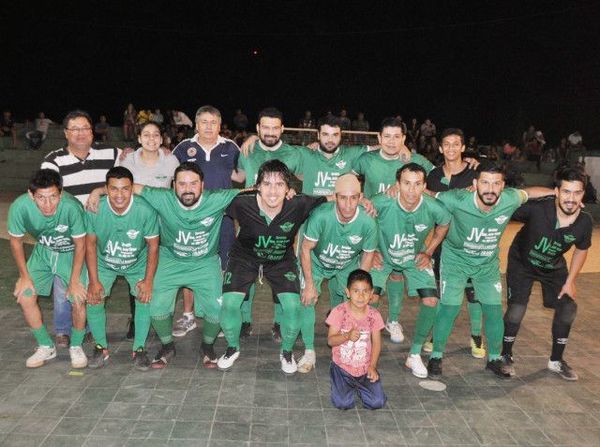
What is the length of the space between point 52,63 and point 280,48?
10212mm

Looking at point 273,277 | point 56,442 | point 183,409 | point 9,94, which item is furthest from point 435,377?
point 9,94

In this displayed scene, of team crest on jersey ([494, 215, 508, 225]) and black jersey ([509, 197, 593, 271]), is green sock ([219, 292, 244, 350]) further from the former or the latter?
black jersey ([509, 197, 593, 271])

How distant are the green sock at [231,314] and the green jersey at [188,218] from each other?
1.77 feet

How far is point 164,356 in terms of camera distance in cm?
507

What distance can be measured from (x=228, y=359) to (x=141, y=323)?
890 millimetres

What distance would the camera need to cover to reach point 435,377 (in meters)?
4.95

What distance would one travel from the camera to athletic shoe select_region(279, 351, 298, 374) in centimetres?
493

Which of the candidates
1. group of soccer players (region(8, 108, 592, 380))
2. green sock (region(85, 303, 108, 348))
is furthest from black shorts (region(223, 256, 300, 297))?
green sock (region(85, 303, 108, 348))

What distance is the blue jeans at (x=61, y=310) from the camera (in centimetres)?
520

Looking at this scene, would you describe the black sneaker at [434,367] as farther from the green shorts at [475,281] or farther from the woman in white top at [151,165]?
the woman in white top at [151,165]

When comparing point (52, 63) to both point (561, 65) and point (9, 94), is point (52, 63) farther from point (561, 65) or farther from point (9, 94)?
point (561, 65)

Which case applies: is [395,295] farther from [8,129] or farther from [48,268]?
[8,129]

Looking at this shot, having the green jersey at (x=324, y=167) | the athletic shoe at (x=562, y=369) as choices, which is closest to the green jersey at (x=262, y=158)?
the green jersey at (x=324, y=167)

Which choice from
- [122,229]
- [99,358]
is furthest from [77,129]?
[99,358]
